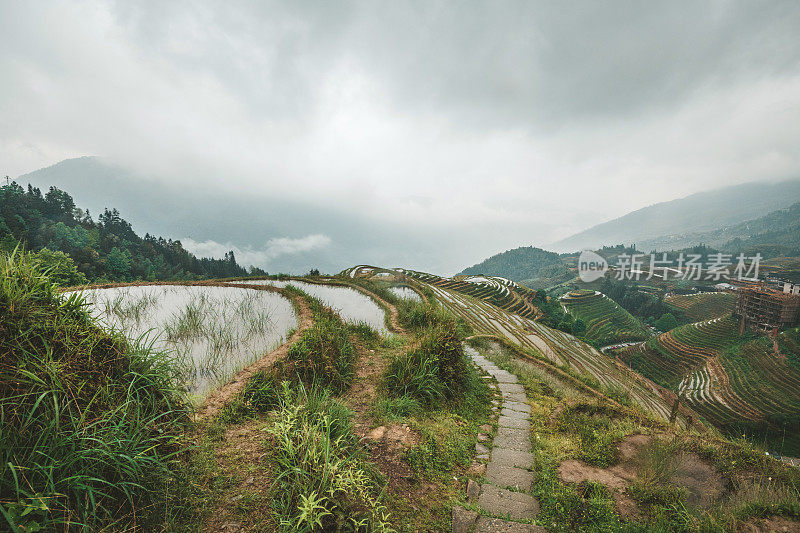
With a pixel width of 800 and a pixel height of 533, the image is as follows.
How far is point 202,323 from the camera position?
369 inches

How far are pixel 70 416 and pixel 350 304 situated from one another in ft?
41.0

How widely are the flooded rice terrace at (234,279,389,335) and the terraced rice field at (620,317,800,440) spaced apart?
46.7 metres

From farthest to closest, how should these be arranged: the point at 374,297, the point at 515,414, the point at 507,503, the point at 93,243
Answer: the point at 93,243 < the point at 374,297 < the point at 515,414 < the point at 507,503

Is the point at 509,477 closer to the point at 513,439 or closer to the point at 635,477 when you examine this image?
the point at 513,439

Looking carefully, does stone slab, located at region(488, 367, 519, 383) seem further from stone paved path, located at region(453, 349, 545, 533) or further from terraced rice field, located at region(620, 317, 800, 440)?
terraced rice field, located at region(620, 317, 800, 440)

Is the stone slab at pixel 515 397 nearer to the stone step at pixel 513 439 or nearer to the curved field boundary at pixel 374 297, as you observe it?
the stone step at pixel 513 439

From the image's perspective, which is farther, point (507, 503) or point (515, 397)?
point (515, 397)

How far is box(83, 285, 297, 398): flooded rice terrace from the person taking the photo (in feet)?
22.0

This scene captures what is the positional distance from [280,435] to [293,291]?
12335 mm

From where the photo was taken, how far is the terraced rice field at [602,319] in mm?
73475

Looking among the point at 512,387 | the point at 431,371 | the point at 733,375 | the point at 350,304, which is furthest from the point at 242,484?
the point at 733,375

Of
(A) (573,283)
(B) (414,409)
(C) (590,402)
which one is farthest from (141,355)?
(A) (573,283)

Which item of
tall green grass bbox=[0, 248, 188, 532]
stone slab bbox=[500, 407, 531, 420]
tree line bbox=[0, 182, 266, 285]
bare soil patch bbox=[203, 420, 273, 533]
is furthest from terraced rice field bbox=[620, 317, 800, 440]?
tree line bbox=[0, 182, 266, 285]

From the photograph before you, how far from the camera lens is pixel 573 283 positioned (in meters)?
150
